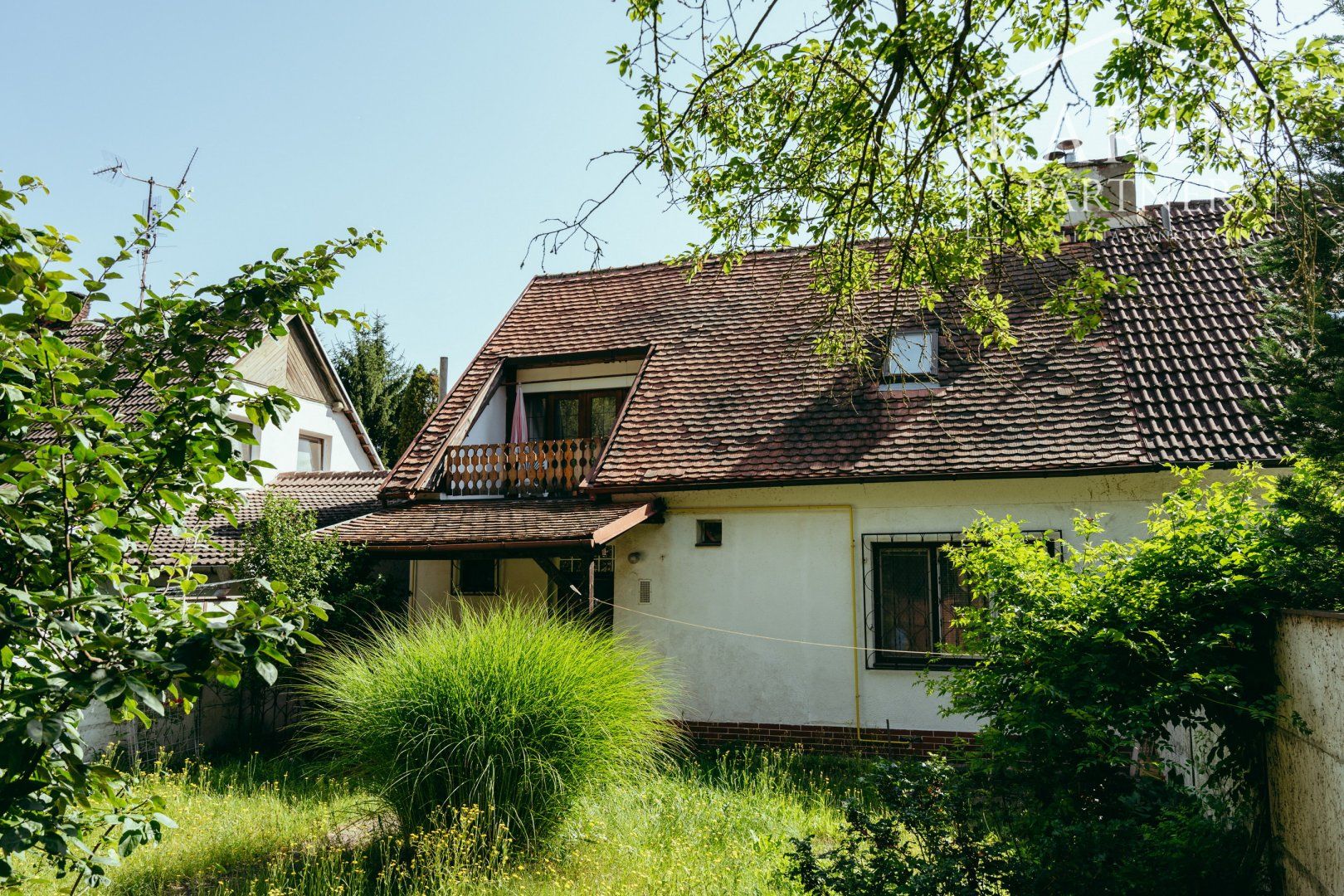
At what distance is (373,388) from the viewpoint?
2920 cm

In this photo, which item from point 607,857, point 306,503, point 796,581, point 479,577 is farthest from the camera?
point 306,503

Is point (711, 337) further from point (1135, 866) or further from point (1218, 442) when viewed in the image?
point (1135, 866)

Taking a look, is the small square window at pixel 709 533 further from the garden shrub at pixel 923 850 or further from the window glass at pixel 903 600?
the garden shrub at pixel 923 850

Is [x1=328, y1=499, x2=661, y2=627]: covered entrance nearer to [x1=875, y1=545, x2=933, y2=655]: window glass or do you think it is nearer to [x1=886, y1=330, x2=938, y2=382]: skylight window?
[x1=875, y1=545, x2=933, y2=655]: window glass

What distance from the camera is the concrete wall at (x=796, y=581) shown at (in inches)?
423

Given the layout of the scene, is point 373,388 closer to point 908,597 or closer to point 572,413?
point 572,413

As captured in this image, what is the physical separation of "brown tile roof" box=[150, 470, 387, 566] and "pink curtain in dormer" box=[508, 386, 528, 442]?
2.35m

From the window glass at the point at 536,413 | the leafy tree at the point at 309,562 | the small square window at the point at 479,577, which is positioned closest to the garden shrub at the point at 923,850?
the leafy tree at the point at 309,562

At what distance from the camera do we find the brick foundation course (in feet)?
34.9

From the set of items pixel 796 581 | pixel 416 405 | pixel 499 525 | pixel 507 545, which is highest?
pixel 416 405

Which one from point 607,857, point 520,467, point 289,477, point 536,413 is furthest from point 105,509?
point 289,477

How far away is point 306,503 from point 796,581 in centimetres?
929

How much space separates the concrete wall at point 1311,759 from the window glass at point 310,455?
20.3 metres

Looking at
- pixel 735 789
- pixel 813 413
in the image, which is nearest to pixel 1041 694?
pixel 735 789
